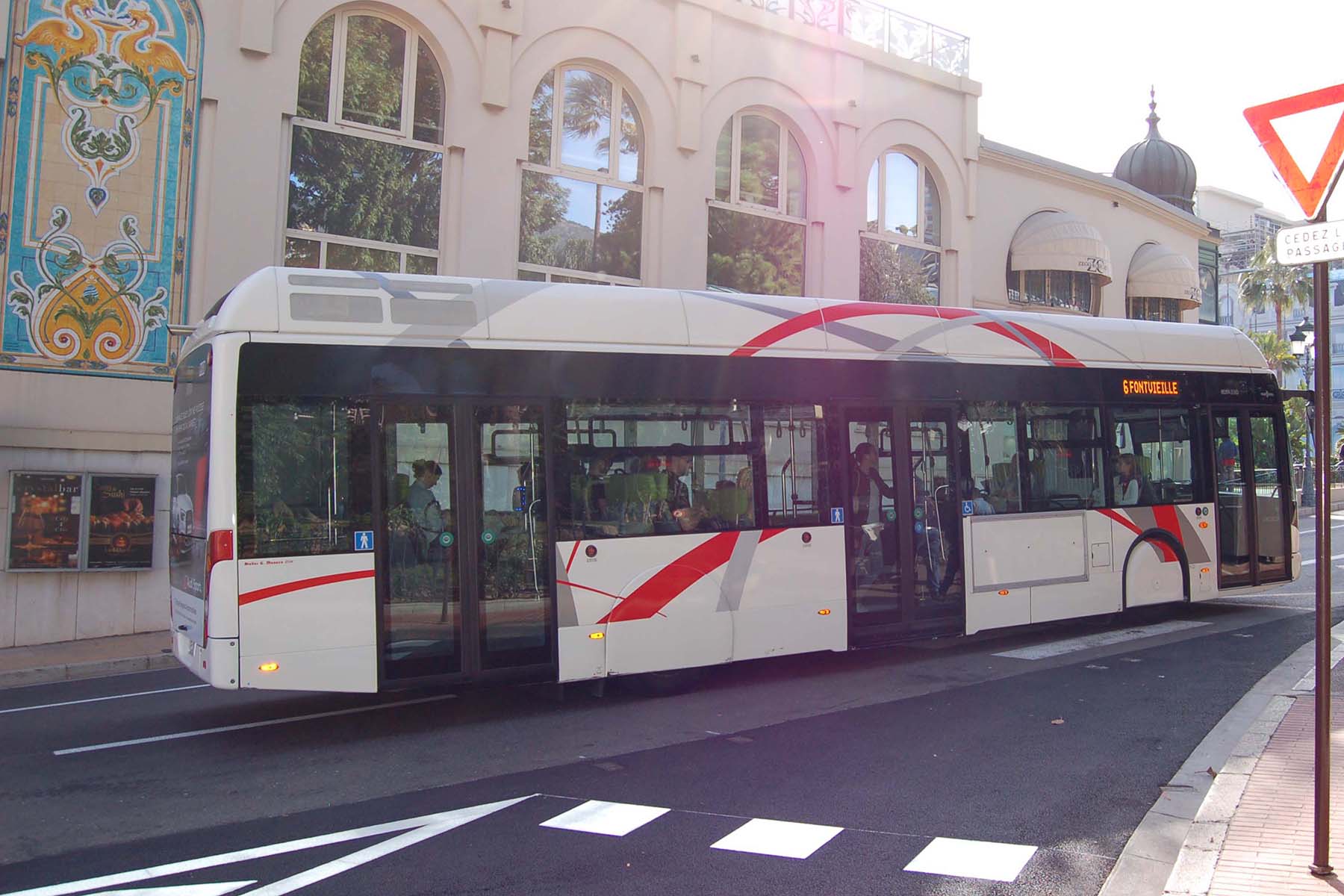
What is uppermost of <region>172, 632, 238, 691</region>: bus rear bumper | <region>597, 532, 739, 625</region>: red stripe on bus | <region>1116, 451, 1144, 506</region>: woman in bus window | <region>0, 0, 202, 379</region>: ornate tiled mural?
<region>0, 0, 202, 379</region>: ornate tiled mural

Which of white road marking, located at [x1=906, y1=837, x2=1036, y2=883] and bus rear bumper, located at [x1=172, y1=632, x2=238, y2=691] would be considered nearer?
white road marking, located at [x1=906, y1=837, x2=1036, y2=883]

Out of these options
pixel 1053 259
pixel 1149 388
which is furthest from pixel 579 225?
pixel 1053 259

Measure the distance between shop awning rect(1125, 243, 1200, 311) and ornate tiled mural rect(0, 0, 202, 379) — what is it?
72.8ft

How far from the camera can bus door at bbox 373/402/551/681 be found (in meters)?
7.63

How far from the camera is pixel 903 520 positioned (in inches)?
388

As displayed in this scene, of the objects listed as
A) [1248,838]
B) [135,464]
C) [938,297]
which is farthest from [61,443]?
[938,297]

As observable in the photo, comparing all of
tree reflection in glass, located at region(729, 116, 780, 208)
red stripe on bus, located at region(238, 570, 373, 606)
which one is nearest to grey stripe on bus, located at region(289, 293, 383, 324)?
red stripe on bus, located at region(238, 570, 373, 606)

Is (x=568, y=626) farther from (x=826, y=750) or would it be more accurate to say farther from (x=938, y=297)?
(x=938, y=297)

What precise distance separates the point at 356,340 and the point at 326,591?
185 centimetres

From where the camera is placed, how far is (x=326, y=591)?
24.2 ft

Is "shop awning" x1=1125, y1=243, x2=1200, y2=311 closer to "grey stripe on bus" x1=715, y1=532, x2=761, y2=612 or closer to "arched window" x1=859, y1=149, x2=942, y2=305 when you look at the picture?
"arched window" x1=859, y1=149, x2=942, y2=305

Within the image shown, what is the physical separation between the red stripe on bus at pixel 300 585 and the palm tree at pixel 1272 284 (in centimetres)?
4920

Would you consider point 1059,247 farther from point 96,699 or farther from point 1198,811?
point 96,699

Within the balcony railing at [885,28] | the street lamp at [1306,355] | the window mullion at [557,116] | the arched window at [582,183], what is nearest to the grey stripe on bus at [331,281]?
the arched window at [582,183]
